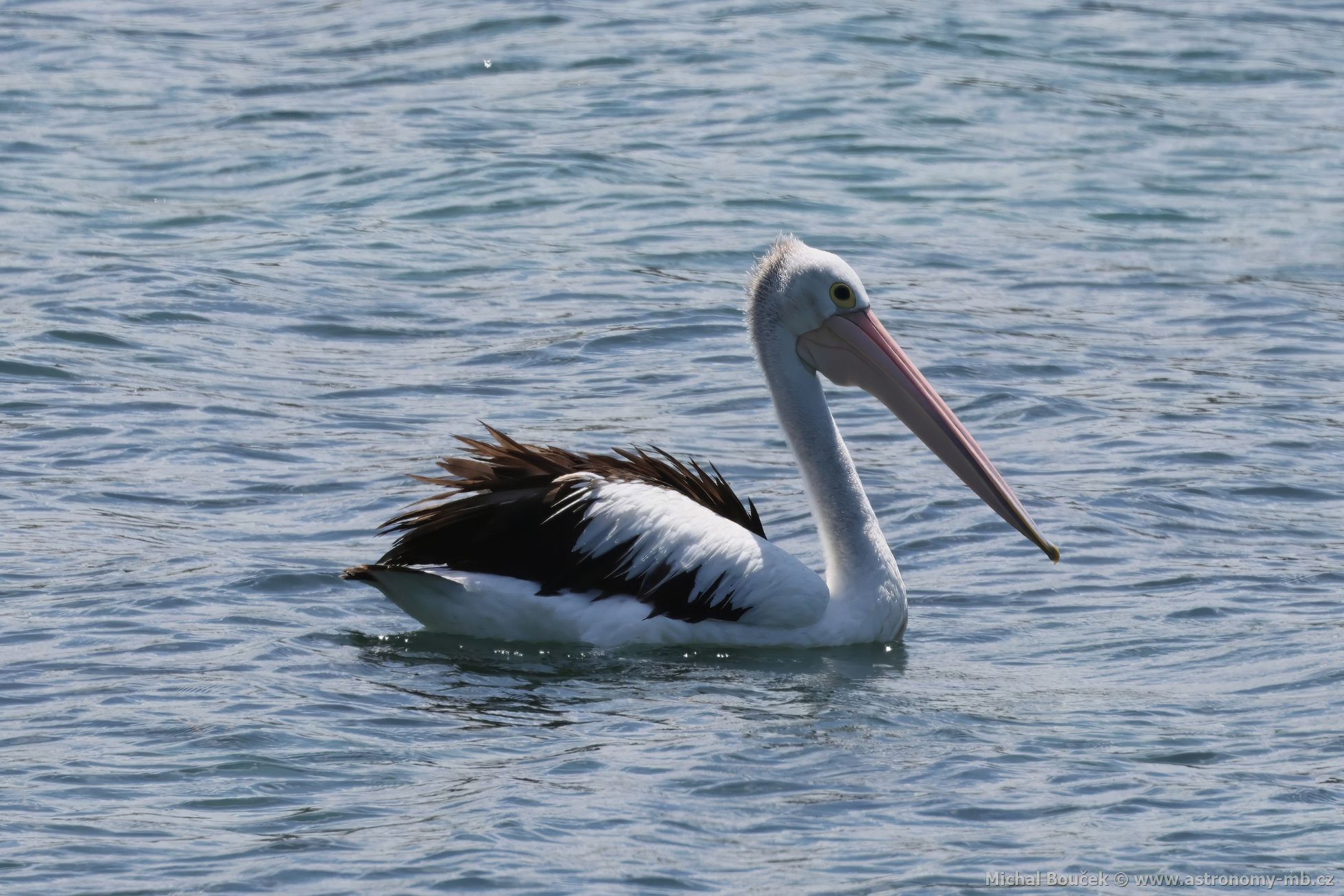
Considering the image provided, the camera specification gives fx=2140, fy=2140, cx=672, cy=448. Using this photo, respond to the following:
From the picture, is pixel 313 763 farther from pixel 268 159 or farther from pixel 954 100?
pixel 954 100

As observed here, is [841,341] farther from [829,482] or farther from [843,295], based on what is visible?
[829,482]

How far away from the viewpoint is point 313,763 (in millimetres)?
5082

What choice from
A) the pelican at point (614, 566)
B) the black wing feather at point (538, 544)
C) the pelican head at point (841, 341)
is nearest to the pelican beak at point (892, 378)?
the pelican head at point (841, 341)

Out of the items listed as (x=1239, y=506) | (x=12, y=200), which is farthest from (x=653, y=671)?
(x=12, y=200)

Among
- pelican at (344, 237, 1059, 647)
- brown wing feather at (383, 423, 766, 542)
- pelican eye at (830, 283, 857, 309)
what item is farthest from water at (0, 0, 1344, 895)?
pelican eye at (830, 283, 857, 309)

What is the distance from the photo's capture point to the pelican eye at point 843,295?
6578 millimetres

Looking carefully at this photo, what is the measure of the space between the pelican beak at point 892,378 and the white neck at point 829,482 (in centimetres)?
8

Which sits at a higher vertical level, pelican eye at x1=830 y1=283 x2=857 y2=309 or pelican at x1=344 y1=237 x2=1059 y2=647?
pelican eye at x1=830 y1=283 x2=857 y2=309

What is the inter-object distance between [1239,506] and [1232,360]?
204 centimetres

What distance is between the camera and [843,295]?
21.6 feet

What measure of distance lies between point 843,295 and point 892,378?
0.99 feet

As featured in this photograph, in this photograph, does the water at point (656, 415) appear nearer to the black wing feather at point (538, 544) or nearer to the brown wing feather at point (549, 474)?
the black wing feather at point (538, 544)

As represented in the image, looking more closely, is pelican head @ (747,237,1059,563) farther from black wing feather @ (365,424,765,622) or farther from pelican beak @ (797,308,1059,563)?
black wing feather @ (365,424,765,622)

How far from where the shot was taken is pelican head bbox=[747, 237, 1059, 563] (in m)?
6.58
